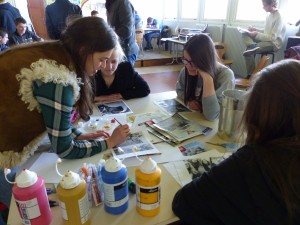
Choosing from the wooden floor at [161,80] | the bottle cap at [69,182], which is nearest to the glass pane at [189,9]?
the wooden floor at [161,80]

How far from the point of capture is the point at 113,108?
1516 millimetres

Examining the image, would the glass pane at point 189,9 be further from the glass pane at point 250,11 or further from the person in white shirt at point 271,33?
the person in white shirt at point 271,33

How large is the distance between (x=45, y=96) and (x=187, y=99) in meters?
0.95

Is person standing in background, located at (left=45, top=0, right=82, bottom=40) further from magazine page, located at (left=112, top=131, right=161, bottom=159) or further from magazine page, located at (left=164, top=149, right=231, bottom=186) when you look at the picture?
magazine page, located at (left=164, top=149, right=231, bottom=186)

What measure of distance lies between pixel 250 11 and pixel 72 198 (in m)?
4.76

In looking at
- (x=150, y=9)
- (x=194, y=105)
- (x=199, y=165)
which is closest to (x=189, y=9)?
(x=150, y=9)

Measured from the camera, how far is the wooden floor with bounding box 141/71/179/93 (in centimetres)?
410

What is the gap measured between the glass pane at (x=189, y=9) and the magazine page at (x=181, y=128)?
201 inches

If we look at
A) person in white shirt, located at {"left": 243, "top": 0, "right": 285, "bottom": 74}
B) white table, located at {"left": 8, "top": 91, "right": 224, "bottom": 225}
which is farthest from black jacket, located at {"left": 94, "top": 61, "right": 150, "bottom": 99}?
person in white shirt, located at {"left": 243, "top": 0, "right": 285, "bottom": 74}

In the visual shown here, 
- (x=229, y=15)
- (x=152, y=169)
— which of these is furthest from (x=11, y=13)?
(x=152, y=169)

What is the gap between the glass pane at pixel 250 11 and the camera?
14.0 feet

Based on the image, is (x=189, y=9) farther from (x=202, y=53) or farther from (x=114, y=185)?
(x=114, y=185)

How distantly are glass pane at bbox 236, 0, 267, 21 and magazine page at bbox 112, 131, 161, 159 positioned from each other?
403cm

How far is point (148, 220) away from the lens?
0.71 m
